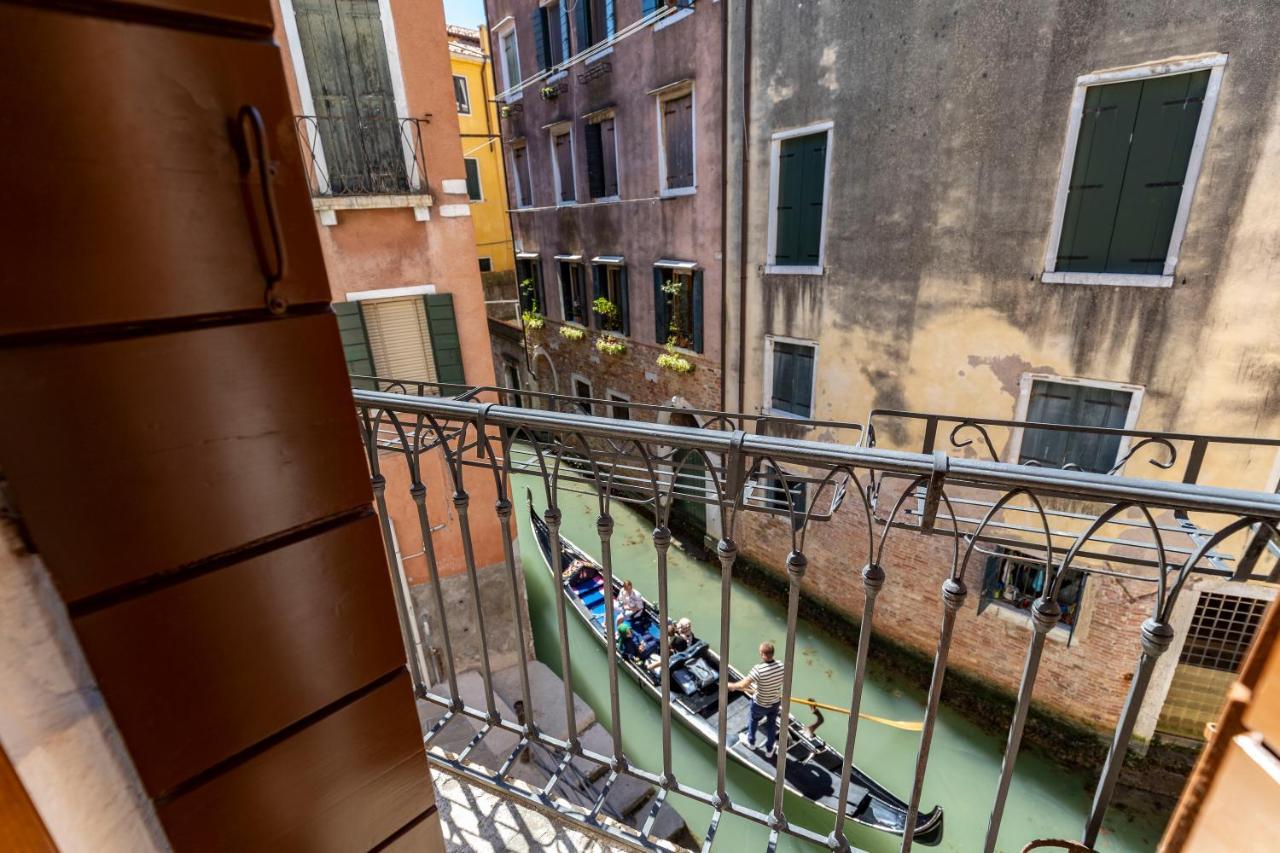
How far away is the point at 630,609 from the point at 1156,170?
6881 millimetres

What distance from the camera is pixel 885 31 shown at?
6215 mm

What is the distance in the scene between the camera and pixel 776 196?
7711 mm

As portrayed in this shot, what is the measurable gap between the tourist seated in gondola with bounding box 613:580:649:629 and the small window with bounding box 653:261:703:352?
3.77 metres

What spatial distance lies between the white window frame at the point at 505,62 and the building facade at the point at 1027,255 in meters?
6.45

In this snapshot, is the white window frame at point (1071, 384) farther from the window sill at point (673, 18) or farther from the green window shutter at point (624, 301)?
the green window shutter at point (624, 301)

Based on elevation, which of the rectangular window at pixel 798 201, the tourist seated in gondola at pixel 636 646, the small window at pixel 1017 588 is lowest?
the tourist seated in gondola at pixel 636 646

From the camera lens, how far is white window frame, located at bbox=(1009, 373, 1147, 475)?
17.7 ft

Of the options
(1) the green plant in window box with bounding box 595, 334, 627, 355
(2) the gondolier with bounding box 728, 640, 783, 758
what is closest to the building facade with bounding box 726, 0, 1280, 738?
(2) the gondolier with bounding box 728, 640, 783, 758

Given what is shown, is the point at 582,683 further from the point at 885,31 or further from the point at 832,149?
the point at 885,31

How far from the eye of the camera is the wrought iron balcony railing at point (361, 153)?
17.5 ft

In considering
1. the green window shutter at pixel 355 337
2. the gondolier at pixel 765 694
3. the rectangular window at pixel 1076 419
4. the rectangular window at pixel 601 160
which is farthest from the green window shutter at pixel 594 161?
the gondolier at pixel 765 694

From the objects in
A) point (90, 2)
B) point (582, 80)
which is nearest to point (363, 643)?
point (90, 2)

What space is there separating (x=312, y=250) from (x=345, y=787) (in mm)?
904

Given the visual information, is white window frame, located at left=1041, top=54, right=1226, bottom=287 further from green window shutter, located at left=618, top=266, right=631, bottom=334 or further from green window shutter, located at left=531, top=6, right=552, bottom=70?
green window shutter, located at left=531, top=6, right=552, bottom=70
